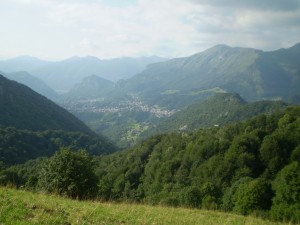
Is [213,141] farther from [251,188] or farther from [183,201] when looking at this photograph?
[251,188]

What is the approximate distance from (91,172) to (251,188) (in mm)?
25590

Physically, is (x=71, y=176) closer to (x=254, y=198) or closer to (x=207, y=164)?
(x=254, y=198)

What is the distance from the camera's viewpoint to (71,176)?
87.0 ft

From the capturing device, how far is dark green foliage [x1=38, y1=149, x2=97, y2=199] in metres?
25.2

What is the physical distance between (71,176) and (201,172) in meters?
72.7

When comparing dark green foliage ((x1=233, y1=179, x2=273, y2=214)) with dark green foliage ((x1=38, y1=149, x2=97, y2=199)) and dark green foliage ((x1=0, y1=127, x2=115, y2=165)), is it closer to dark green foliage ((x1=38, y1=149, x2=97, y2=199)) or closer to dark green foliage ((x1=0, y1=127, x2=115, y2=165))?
dark green foliage ((x1=38, y1=149, x2=97, y2=199))

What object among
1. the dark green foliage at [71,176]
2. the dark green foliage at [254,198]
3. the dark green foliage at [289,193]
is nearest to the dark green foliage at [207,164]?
the dark green foliage at [254,198]

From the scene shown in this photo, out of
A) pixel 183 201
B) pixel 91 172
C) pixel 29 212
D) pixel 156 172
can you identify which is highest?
pixel 29 212

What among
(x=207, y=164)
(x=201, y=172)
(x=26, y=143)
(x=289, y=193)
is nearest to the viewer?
(x=289, y=193)

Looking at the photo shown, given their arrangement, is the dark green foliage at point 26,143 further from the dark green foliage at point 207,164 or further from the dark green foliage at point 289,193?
the dark green foliage at point 289,193

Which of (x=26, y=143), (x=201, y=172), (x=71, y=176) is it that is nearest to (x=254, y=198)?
(x=71, y=176)

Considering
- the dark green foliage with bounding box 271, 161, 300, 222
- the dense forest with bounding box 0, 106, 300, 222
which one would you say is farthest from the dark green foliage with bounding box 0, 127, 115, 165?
the dark green foliage with bounding box 271, 161, 300, 222

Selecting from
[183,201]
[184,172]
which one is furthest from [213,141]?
[183,201]

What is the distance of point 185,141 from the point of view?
12662 cm
